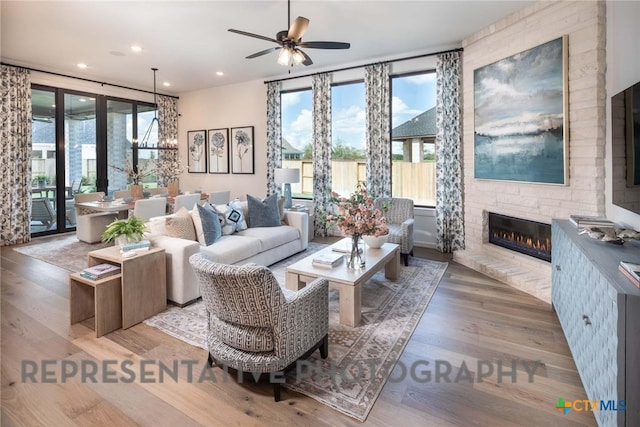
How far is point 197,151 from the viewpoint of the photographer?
8484 millimetres

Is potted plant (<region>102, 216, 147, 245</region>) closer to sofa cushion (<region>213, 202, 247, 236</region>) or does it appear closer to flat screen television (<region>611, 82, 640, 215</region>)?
sofa cushion (<region>213, 202, 247, 236</region>)

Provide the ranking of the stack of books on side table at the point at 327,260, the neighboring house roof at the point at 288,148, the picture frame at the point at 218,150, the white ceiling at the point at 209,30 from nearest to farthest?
the stack of books on side table at the point at 327,260 < the white ceiling at the point at 209,30 < the neighboring house roof at the point at 288,148 < the picture frame at the point at 218,150

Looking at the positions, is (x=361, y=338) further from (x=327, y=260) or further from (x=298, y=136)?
(x=298, y=136)

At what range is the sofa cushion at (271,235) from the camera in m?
4.47

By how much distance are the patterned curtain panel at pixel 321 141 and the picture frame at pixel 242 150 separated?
5.70ft

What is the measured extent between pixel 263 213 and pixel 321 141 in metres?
2.22

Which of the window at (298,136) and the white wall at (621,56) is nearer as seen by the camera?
the white wall at (621,56)

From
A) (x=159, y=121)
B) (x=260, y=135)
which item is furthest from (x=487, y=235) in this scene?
(x=159, y=121)

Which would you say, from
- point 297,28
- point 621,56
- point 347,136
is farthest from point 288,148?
point 621,56

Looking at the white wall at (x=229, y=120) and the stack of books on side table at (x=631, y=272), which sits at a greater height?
the white wall at (x=229, y=120)

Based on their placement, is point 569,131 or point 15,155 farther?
point 15,155

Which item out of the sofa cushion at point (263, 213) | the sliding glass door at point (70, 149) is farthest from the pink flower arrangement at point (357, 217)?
the sliding glass door at point (70, 149)

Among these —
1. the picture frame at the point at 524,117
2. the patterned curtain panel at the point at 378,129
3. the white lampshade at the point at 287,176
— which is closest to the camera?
the picture frame at the point at 524,117

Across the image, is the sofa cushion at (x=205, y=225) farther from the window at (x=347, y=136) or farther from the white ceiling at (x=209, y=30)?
the window at (x=347, y=136)
